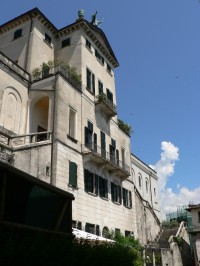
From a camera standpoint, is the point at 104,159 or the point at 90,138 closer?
the point at 104,159

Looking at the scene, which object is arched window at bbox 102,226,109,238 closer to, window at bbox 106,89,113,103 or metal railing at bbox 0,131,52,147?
metal railing at bbox 0,131,52,147

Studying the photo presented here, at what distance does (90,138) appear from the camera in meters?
25.0

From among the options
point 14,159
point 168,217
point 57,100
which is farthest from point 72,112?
point 168,217

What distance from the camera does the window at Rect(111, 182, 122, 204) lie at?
26297 millimetres

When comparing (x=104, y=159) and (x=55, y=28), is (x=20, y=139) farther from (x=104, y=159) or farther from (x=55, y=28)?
(x=55, y=28)

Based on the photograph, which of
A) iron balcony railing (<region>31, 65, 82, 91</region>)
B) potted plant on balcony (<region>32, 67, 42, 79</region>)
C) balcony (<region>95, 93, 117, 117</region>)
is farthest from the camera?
balcony (<region>95, 93, 117, 117</region>)

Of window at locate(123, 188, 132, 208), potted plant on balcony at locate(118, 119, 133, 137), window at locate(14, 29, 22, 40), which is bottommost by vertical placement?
window at locate(123, 188, 132, 208)

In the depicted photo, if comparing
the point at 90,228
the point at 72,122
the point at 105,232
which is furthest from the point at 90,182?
the point at 72,122

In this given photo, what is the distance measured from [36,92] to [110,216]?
1137 cm

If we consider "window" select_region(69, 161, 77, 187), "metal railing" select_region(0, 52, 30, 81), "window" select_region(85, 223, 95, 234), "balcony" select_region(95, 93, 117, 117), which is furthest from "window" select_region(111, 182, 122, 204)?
"metal railing" select_region(0, 52, 30, 81)

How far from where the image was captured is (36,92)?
941 inches

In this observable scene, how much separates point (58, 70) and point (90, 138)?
19.3ft

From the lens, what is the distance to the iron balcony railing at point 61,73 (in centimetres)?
2384

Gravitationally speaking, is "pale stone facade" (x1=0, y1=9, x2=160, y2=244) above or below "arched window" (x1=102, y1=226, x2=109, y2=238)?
above
